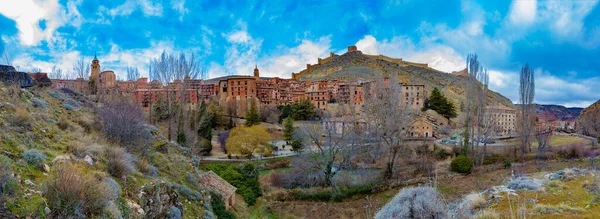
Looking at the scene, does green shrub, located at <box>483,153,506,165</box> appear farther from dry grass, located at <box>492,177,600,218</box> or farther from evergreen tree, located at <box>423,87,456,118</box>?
dry grass, located at <box>492,177,600,218</box>

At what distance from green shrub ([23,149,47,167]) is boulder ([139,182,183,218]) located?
160 centimetres

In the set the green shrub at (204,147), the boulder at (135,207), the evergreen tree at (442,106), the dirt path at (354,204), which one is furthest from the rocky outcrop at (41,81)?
the evergreen tree at (442,106)

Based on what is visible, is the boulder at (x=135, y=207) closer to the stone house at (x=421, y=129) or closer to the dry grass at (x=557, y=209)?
the dry grass at (x=557, y=209)

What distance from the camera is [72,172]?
3736 mm

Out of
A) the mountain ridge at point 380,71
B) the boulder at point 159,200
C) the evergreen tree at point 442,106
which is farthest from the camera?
the mountain ridge at point 380,71

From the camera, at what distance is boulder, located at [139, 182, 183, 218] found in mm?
5422

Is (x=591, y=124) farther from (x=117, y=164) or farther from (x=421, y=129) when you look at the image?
(x=117, y=164)

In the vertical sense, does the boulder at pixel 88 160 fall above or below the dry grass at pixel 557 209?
above

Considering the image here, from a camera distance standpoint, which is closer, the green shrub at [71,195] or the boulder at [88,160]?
the green shrub at [71,195]

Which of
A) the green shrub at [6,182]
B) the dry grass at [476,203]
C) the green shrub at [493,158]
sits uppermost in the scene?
the green shrub at [6,182]

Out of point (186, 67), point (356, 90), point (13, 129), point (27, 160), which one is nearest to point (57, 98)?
point (13, 129)

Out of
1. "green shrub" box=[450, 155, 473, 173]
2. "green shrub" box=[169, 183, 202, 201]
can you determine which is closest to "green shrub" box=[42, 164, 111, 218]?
"green shrub" box=[169, 183, 202, 201]

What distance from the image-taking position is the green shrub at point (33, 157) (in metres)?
4.54

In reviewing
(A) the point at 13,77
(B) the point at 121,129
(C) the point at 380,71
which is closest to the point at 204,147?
(A) the point at 13,77
